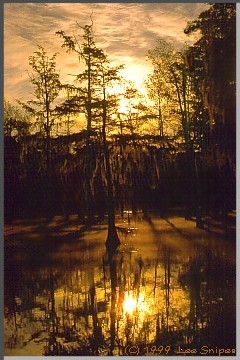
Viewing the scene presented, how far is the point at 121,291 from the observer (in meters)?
4.61

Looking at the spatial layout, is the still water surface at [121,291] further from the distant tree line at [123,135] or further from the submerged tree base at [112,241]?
the distant tree line at [123,135]

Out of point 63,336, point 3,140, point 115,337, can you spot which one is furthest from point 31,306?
point 3,140

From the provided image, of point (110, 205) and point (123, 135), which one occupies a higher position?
point (123, 135)

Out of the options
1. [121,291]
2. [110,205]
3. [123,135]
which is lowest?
[121,291]

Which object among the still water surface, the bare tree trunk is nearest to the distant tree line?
the bare tree trunk

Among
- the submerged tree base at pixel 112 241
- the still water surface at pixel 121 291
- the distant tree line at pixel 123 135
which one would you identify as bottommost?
the still water surface at pixel 121 291

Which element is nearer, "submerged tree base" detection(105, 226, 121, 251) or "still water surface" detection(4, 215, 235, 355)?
"still water surface" detection(4, 215, 235, 355)

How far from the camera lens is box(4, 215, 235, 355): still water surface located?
449 centimetres

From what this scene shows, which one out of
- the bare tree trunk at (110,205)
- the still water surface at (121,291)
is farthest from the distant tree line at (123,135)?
the still water surface at (121,291)

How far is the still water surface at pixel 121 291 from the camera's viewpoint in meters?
4.49

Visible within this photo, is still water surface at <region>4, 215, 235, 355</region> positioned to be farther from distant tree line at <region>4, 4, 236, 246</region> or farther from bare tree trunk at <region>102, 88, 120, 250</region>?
distant tree line at <region>4, 4, 236, 246</region>

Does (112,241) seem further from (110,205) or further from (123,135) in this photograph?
(123,135)

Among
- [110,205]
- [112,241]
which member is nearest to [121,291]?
[112,241]

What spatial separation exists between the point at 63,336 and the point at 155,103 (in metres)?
2.15
